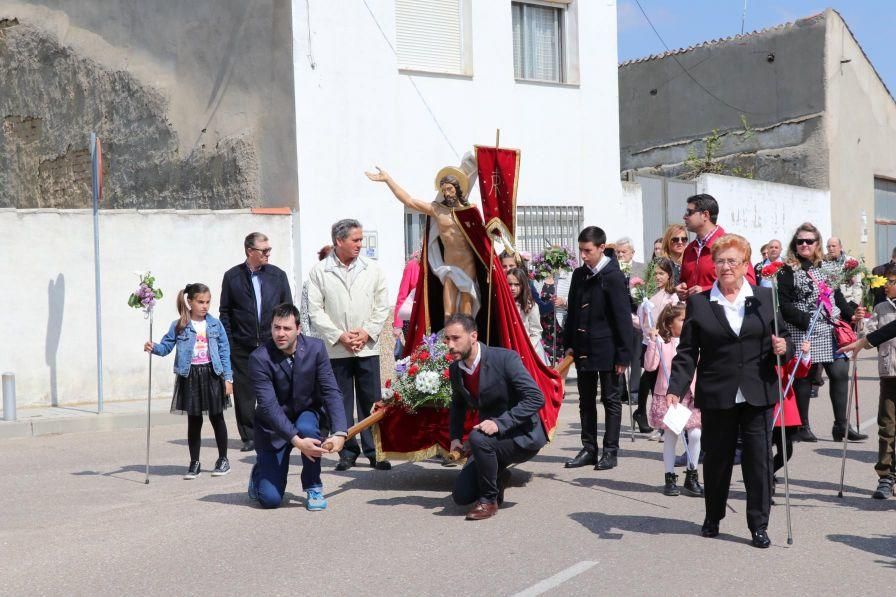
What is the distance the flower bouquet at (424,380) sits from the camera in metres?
8.02

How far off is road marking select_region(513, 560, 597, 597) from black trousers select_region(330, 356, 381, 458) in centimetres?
370

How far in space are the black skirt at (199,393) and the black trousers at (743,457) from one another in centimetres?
423

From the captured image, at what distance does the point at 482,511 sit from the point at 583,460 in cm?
220

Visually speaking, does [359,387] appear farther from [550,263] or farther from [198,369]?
[550,263]

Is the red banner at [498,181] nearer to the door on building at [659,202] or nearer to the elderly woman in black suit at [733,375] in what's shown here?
the elderly woman in black suit at [733,375]

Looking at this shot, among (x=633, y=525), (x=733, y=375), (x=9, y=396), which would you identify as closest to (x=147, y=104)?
(x=9, y=396)

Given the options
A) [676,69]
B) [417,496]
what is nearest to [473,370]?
[417,496]

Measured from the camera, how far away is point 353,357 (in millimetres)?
9500

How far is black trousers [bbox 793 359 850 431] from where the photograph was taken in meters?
10.1

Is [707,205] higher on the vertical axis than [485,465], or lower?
higher

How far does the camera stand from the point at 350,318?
9.52 metres

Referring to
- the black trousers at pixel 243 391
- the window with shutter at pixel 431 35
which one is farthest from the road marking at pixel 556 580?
the window with shutter at pixel 431 35

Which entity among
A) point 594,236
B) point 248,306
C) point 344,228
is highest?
point 344,228

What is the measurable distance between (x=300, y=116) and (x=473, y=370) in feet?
28.3
